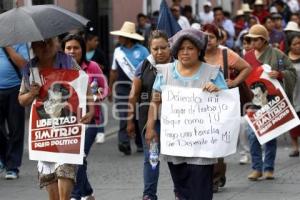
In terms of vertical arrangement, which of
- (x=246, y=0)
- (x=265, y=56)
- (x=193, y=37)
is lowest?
(x=246, y=0)

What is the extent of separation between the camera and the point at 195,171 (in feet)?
25.1

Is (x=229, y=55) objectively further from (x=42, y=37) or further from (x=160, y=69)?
(x=42, y=37)

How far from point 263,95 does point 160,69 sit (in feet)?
11.3

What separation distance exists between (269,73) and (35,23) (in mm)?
4053

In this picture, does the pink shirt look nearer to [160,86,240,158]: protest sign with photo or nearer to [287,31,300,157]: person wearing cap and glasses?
[160,86,240,158]: protest sign with photo

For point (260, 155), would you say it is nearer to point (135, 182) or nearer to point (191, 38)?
point (135, 182)

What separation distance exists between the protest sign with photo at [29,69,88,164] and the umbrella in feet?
1.68

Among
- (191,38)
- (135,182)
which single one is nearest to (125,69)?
(135,182)

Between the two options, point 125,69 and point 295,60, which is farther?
point 125,69

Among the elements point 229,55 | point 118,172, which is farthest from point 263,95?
point 118,172

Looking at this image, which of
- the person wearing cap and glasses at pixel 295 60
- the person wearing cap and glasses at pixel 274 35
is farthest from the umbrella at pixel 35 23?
the person wearing cap and glasses at pixel 274 35

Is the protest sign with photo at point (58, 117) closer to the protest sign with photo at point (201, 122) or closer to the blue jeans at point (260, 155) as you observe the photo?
the protest sign with photo at point (201, 122)

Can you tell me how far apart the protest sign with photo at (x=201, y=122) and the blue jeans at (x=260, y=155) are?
11.1ft

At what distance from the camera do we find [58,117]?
323 inches
